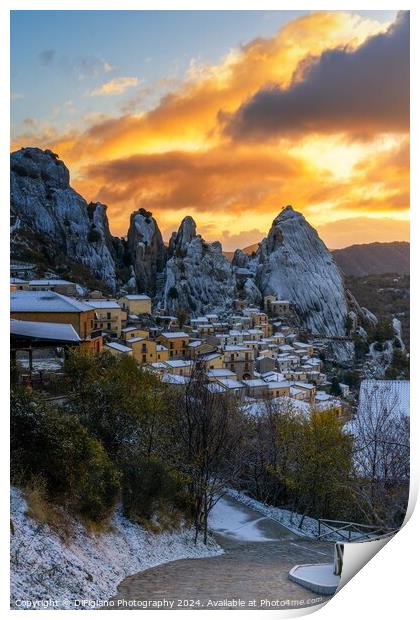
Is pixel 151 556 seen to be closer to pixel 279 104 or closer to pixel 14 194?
pixel 14 194

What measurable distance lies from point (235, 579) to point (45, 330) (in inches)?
75.3

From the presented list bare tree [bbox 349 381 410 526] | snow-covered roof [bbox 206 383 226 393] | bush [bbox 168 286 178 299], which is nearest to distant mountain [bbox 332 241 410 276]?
bare tree [bbox 349 381 410 526]

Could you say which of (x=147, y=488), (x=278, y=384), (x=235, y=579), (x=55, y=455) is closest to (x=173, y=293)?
(x=278, y=384)

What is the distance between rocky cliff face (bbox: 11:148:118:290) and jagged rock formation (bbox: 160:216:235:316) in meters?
0.64

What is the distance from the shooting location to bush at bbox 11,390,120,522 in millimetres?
3290

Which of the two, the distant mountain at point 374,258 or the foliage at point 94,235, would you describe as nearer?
the distant mountain at point 374,258

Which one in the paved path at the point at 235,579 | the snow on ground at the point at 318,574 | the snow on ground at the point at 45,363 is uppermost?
the snow on ground at the point at 45,363

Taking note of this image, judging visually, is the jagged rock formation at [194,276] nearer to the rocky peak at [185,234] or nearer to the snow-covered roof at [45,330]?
the rocky peak at [185,234]

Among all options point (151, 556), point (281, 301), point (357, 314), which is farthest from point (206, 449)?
point (281, 301)

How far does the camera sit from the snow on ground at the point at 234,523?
179 inches

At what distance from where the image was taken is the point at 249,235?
14.5 feet

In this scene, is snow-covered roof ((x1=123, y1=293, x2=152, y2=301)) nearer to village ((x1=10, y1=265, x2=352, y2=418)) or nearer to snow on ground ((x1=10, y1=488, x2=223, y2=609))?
village ((x1=10, y1=265, x2=352, y2=418))

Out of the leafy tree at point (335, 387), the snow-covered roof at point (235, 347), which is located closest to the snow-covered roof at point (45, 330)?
the snow-covered roof at point (235, 347)

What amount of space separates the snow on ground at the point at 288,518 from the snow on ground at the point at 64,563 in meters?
1.41
